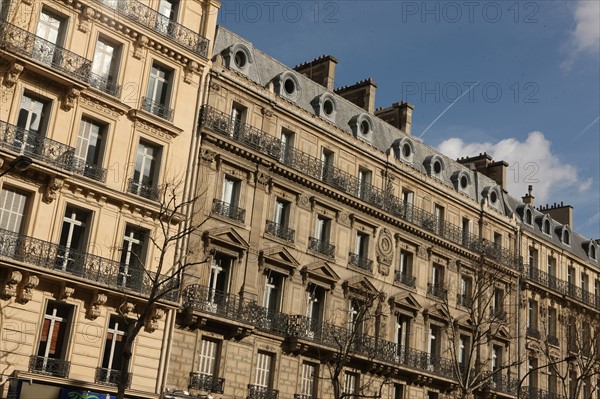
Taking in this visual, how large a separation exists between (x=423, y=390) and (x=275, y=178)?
42.3 ft

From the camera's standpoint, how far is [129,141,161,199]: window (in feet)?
92.1

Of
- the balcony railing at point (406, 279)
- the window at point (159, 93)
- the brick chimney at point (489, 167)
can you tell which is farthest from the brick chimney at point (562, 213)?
the window at point (159, 93)

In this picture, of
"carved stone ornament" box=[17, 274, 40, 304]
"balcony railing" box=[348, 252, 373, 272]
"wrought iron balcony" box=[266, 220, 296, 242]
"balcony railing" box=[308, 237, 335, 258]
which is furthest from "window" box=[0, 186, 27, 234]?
"balcony railing" box=[348, 252, 373, 272]

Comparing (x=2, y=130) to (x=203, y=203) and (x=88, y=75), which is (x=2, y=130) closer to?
(x=88, y=75)

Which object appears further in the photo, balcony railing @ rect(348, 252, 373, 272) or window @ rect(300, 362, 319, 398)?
balcony railing @ rect(348, 252, 373, 272)

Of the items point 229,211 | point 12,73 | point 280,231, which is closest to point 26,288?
point 12,73

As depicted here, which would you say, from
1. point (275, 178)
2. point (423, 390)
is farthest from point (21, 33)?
point (423, 390)

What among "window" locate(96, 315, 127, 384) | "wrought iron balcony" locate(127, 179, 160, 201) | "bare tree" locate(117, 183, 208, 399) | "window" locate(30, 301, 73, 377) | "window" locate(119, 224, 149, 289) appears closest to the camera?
"window" locate(30, 301, 73, 377)

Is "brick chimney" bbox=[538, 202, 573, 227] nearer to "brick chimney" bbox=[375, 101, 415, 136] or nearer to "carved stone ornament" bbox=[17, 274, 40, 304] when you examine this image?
"brick chimney" bbox=[375, 101, 415, 136]

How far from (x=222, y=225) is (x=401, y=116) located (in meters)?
17.0

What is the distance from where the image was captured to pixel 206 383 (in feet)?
96.6

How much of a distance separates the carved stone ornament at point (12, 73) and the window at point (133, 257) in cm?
600

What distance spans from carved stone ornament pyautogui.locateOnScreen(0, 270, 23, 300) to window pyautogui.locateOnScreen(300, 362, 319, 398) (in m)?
13.2

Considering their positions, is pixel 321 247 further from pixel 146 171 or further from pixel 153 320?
pixel 153 320
